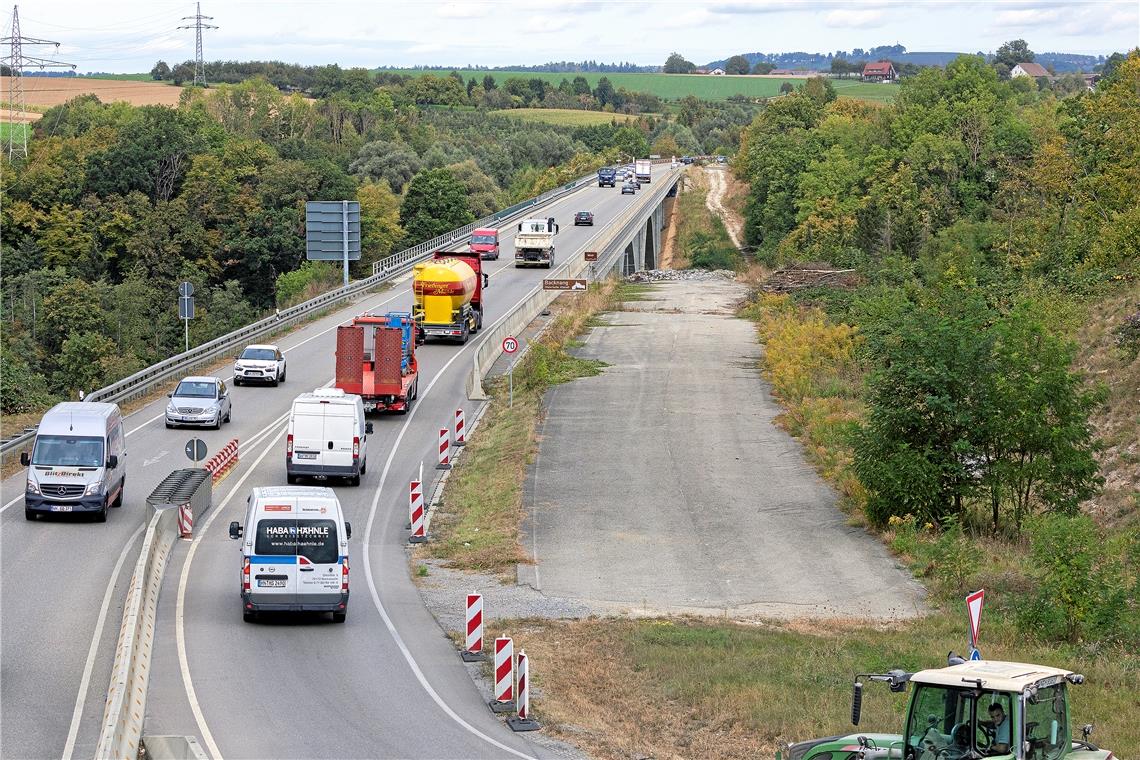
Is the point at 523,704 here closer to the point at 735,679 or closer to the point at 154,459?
the point at 735,679

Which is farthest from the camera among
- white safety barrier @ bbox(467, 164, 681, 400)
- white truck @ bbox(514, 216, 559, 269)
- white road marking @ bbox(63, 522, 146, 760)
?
white truck @ bbox(514, 216, 559, 269)

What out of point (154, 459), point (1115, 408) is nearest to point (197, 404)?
point (154, 459)

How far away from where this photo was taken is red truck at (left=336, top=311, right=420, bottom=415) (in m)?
40.2

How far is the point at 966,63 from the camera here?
305 ft

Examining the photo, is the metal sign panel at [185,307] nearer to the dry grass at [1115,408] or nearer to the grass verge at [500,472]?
the grass verge at [500,472]

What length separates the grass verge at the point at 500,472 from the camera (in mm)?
28641

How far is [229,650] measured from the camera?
20844 millimetres

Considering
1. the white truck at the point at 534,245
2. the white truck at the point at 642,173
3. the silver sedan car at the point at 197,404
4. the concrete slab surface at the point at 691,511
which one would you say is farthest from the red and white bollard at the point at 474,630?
the white truck at the point at 642,173

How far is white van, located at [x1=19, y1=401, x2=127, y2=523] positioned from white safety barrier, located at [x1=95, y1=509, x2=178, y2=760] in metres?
2.65

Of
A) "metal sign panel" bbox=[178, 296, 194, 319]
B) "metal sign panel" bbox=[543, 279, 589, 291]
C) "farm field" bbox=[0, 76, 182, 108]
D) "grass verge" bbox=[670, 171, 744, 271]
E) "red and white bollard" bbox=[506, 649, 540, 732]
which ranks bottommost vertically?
"grass verge" bbox=[670, 171, 744, 271]

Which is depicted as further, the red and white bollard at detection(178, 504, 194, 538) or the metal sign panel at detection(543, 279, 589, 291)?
the metal sign panel at detection(543, 279, 589, 291)

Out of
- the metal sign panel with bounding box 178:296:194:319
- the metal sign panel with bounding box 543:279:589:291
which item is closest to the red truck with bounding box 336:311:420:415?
the metal sign panel with bounding box 178:296:194:319

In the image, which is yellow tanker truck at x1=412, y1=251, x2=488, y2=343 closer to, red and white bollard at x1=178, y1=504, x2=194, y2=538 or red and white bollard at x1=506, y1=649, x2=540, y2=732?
red and white bollard at x1=178, y1=504, x2=194, y2=538

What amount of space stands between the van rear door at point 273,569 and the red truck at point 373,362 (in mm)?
17968
